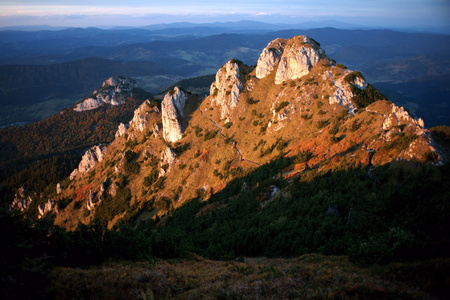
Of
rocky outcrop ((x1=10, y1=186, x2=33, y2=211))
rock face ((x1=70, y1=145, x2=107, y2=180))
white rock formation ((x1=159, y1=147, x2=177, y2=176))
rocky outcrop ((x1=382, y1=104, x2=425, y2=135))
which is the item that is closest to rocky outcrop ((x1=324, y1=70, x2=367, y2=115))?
rocky outcrop ((x1=382, y1=104, x2=425, y2=135))

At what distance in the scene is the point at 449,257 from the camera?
17.1 m

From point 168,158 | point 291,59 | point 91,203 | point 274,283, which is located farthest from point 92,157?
point 274,283

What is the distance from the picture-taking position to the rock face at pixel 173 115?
314 feet

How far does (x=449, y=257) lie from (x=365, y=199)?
16.6 metres

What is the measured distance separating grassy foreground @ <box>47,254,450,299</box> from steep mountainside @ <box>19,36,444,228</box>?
27.8 m

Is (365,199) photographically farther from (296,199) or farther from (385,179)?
(296,199)

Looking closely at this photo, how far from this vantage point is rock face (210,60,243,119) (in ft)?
305

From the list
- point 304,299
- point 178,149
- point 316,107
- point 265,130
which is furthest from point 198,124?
point 304,299

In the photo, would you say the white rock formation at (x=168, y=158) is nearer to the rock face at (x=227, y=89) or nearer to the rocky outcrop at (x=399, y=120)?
the rock face at (x=227, y=89)

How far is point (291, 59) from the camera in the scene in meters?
89.9

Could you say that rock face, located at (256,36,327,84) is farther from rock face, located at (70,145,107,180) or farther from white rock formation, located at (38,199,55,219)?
white rock formation, located at (38,199,55,219)

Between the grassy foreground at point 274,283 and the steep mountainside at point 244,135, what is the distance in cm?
2783

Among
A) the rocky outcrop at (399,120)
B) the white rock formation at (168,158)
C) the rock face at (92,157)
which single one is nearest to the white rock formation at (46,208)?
the rock face at (92,157)

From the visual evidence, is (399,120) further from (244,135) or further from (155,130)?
(155,130)
